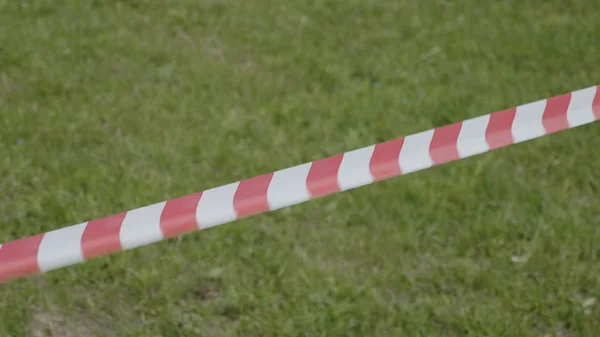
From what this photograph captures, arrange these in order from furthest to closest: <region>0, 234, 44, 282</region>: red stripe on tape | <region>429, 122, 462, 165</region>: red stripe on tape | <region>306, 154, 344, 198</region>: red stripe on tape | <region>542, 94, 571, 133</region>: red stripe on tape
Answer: <region>542, 94, 571, 133</region>: red stripe on tape < <region>429, 122, 462, 165</region>: red stripe on tape < <region>306, 154, 344, 198</region>: red stripe on tape < <region>0, 234, 44, 282</region>: red stripe on tape

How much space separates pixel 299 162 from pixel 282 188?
110 centimetres

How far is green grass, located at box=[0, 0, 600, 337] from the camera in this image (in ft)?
8.36

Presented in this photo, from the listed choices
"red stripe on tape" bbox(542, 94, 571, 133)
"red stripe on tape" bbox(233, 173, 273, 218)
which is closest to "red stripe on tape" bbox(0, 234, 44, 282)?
"red stripe on tape" bbox(233, 173, 273, 218)

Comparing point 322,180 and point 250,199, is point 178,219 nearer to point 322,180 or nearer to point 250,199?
point 250,199

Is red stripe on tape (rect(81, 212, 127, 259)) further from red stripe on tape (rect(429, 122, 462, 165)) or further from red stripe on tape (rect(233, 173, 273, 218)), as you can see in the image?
red stripe on tape (rect(429, 122, 462, 165))

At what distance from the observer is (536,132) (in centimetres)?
249

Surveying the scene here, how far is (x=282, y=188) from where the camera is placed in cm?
220

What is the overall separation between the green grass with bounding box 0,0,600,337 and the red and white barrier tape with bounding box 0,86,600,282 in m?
0.56

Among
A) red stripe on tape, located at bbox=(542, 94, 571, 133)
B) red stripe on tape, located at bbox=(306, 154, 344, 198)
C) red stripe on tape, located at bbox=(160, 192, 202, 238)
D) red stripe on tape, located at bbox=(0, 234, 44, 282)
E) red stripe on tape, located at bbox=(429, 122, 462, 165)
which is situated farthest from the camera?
red stripe on tape, located at bbox=(542, 94, 571, 133)

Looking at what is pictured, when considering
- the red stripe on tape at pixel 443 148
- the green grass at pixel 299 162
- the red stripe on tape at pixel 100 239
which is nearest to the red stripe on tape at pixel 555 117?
the red stripe on tape at pixel 443 148

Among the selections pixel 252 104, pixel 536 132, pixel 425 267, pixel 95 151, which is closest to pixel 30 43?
pixel 95 151

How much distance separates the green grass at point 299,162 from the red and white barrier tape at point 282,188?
0.56 metres

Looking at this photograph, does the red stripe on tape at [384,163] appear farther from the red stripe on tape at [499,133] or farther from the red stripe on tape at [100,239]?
the red stripe on tape at [100,239]

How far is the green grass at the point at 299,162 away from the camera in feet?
8.36
